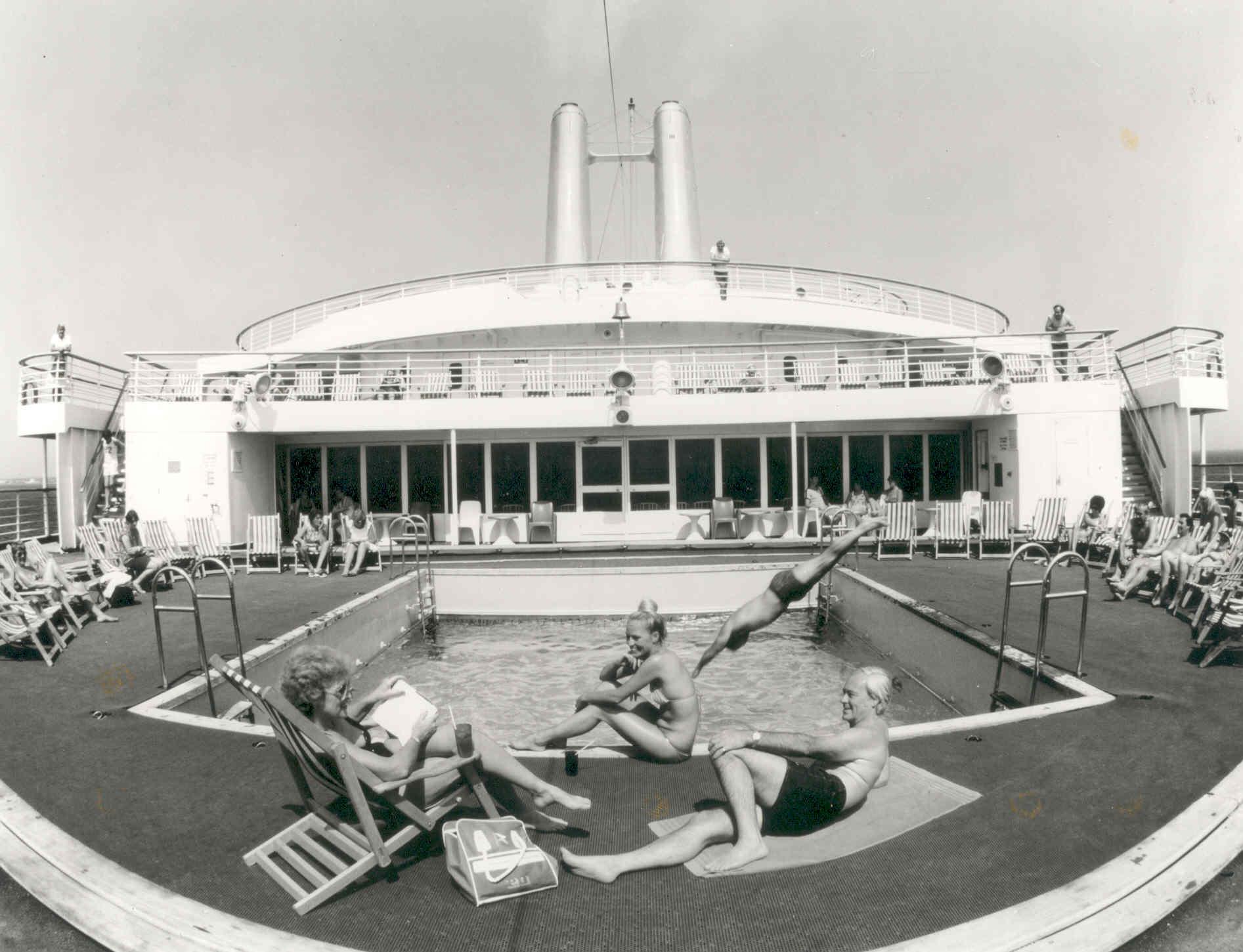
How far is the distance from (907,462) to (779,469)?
2438mm

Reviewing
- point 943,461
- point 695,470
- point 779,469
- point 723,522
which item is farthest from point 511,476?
point 943,461

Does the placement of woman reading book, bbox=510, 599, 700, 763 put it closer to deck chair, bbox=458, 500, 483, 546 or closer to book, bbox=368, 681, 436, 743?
book, bbox=368, 681, 436, 743

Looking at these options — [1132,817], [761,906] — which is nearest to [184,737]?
[761,906]

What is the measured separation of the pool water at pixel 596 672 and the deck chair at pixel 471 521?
353cm

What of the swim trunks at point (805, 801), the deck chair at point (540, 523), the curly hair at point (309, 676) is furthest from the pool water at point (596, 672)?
the deck chair at point (540, 523)

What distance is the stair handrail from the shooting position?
50.7 ft

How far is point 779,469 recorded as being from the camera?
54.4ft

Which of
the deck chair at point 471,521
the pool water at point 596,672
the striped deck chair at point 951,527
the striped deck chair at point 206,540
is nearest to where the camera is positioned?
the pool water at point 596,672

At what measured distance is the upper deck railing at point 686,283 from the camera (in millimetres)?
17672

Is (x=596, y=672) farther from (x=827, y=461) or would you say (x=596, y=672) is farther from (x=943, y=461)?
(x=943, y=461)

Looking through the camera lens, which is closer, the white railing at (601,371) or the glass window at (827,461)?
the white railing at (601,371)

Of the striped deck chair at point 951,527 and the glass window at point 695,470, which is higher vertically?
the glass window at point 695,470

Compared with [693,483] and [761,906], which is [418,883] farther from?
[693,483]

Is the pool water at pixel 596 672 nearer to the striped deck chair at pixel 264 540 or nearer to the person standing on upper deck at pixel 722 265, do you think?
the striped deck chair at pixel 264 540
